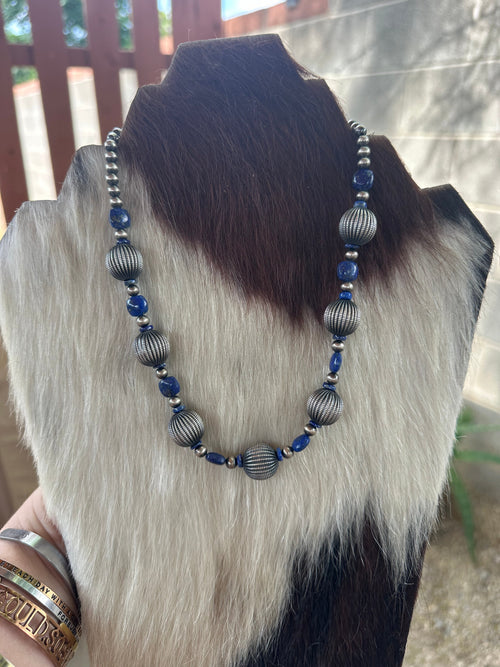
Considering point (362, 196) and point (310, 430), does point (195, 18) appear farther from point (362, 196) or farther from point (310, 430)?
point (310, 430)

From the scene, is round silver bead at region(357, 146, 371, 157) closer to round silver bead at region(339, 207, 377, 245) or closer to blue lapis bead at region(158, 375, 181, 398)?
round silver bead at region(339, 207, 377, 245)

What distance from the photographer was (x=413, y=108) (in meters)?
1.16

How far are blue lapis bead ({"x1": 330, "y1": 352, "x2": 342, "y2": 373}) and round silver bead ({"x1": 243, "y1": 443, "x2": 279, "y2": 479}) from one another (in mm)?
99

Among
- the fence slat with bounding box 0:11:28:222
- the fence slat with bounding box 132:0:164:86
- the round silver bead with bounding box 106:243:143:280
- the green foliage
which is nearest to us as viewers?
the round silver bead with bounding box 106:243:143:280

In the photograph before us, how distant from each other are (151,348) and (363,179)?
25 cm

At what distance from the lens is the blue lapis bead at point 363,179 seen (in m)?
0.43

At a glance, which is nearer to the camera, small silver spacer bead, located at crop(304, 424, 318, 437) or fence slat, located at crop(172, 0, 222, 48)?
small silver spacer bead, located at crop(304, 424, 318, 437)

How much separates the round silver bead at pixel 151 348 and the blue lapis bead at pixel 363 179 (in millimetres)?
229

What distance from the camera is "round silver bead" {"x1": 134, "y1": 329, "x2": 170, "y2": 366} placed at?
43 centimetres

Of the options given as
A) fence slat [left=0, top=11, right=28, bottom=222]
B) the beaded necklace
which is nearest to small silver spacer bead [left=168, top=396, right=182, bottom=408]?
the beaded necklace

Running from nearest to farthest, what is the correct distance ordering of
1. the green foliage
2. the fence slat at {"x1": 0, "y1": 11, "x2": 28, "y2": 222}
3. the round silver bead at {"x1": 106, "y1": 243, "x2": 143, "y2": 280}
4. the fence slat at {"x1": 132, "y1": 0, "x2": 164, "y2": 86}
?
the round silver bead at {"x1": 106, "y1": 243, "x2": 143, "y2": 280}, the fence slat at {"x1": 0, "y1": 11, "x2": 28, "y2": 222}, the fence slat at {"x1": 132, "y1": 0, "x2": 164, "y2": 86}, the green foliage

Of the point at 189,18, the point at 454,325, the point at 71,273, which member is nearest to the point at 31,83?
the point at 189,18

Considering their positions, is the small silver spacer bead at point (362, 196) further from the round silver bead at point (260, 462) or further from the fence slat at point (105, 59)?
the fence slat at point (105, 59)

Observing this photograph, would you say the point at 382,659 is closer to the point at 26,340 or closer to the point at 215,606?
the point at 215,606
